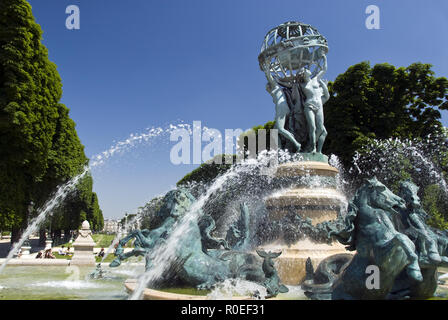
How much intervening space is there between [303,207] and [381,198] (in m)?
3.85

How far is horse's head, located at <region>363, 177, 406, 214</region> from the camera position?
18.6 ft

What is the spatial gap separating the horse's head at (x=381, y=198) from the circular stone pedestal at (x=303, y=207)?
2953mm

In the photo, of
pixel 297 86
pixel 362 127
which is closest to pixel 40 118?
pixel 297 86

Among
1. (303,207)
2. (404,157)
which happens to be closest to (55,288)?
(303,207)

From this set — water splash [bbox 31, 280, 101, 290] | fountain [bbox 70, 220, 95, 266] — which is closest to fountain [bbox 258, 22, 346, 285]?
water splash [bbox 31, 280, 101, 290]

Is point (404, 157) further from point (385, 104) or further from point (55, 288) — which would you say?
point (55, 288)

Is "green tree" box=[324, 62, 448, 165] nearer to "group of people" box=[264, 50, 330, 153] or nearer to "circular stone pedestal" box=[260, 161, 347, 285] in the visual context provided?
"group of people" box=[264, 50, 330, 153]

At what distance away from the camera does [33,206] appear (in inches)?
872

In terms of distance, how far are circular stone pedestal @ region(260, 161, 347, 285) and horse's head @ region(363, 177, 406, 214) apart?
295 centimetres

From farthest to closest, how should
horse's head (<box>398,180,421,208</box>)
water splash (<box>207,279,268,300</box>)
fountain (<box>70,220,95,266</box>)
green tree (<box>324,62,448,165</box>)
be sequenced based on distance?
green tree (<box>324,62,448,165</box>) < fountain (<box>70,220,95,266</box>) < horse's head (<box>398,180,421,208</box>) < water splash (<box>207,279,268,300</box>)

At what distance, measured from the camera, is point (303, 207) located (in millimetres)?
9477

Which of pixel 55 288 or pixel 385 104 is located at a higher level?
pixel 385 104

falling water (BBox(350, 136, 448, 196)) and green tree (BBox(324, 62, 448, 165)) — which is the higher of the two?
green tree (BBox(324, 62, 448, 165))

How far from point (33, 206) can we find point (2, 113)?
7.33 metres
